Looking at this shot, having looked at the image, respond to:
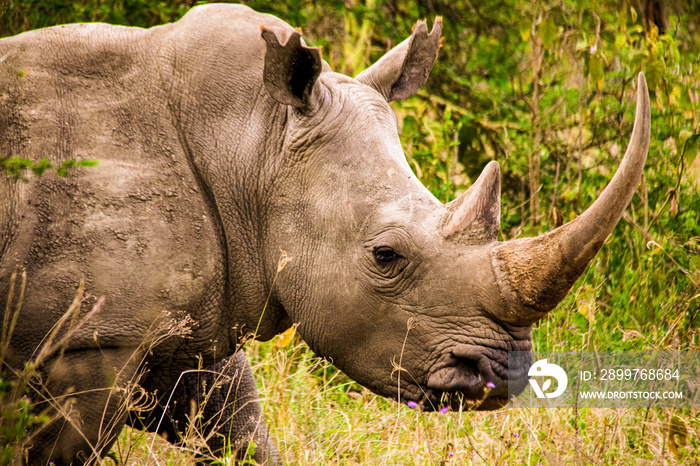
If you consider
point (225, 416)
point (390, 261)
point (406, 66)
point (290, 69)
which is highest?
point (406, 66)

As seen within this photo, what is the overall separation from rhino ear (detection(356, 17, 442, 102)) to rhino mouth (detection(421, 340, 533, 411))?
1.39 m

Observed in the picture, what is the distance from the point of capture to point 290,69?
3.45m

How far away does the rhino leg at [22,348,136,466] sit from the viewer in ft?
10.7

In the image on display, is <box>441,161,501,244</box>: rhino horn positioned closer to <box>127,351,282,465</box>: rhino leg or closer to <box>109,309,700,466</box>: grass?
<box>109,309,700,466</box>: grass

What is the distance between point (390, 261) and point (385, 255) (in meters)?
0.03

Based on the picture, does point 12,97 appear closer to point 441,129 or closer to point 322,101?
point 322,101

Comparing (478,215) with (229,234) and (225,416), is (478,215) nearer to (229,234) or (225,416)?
(229,234)

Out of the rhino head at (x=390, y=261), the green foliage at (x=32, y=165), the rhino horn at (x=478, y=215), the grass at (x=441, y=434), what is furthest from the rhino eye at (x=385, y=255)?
the green foliage at (x=32, y=165)

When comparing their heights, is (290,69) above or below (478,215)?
above

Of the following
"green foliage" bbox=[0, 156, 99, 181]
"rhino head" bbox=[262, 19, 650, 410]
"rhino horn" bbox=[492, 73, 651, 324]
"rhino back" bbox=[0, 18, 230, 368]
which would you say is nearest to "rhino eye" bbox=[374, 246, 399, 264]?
"rhino head" bbox=[262, 19, 650, 410]

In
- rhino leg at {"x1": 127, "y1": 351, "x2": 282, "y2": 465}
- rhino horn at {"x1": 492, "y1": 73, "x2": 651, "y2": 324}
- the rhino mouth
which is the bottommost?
rhino leg at {"x1": 127, "y1": 351, "x2": 282, "y2": 465}

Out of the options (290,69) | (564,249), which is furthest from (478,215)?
(290,69)

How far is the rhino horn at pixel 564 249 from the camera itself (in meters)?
3.03

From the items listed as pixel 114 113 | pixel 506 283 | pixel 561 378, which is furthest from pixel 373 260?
pixel 561 378
